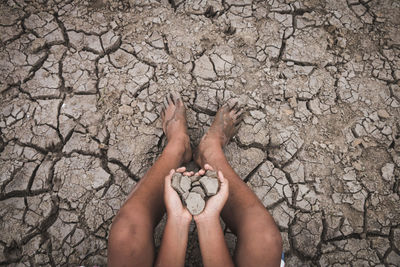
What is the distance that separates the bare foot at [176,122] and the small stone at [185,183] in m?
0.61

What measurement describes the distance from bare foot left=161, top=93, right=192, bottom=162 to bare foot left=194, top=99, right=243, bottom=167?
113 mm

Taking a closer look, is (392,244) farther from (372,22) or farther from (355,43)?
(372,22)

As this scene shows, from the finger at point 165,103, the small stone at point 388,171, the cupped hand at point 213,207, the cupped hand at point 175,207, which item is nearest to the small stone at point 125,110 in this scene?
the finger at point 165,103

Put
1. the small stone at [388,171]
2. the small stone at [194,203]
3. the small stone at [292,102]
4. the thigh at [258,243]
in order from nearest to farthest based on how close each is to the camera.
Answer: the small stone at [194,203], the thigh at [258,243], the small stone at [388,171], the small stone at [292,102]

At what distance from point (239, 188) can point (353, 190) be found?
96 cm

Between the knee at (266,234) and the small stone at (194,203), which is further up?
the small stone at (194,203)

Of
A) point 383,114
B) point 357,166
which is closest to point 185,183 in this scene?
point 357,166

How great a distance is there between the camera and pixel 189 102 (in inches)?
90.4

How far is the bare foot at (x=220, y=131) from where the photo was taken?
6.60 ft

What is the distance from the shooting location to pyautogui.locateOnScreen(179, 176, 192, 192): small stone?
4.46ft

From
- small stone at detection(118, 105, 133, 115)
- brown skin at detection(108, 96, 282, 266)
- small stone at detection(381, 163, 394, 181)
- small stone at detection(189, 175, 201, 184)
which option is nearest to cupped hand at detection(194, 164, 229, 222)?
brown skin at detection(108, 96, 282, 266)

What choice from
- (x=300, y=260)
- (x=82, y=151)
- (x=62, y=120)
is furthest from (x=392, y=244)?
(x=62, y=120)

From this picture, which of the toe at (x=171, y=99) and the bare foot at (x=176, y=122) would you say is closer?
the bare foot at (x=176, y=122)

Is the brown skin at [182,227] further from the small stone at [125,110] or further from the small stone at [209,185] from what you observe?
the small stone at [125,110]
